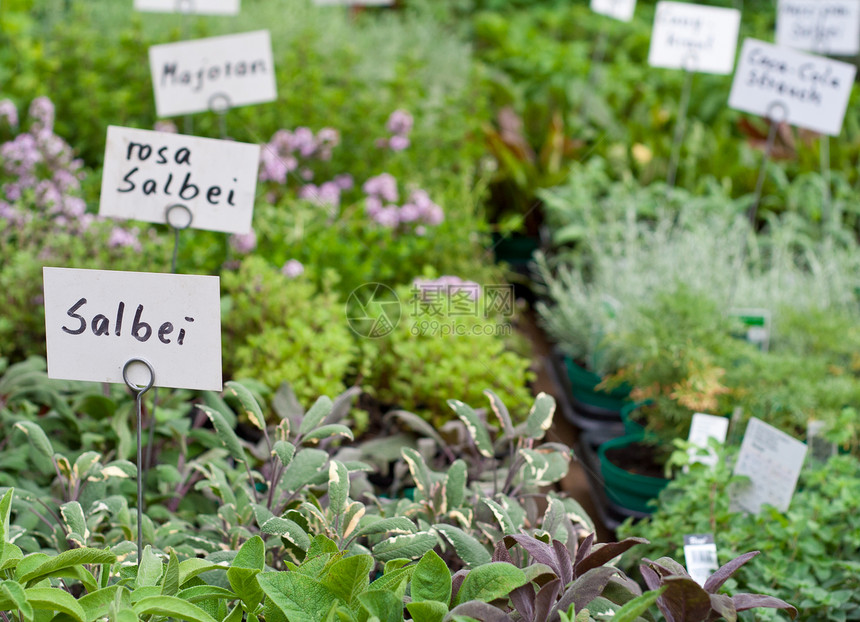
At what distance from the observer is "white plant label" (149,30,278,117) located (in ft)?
6.14

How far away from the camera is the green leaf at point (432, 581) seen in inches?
35.0

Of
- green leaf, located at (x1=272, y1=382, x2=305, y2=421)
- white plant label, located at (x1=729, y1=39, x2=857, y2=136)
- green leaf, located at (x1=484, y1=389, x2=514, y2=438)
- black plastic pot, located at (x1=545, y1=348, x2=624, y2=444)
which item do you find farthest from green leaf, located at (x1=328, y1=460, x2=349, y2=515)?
white plant label, located at (x1=729, y1=39, x2=857, y2=136)

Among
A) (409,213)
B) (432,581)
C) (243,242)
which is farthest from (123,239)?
(432,581)

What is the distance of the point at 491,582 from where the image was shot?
0.91m

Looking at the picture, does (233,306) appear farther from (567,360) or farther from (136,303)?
(567,360)

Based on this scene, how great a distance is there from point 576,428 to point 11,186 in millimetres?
1774

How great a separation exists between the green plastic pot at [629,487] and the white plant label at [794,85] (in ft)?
3.93

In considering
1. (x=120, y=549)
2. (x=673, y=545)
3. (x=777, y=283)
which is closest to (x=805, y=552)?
(x=673, y=545)

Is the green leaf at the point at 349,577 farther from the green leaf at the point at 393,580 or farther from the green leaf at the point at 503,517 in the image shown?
the green leaf at the point at 503,517

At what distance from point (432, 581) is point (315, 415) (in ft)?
1.50

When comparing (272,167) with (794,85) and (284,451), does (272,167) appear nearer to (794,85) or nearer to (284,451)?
(284,451)

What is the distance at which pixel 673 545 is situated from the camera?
1.44m

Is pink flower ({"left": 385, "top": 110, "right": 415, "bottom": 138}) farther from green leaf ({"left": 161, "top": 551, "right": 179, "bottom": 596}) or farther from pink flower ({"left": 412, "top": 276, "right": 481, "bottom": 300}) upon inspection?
green leaf ({"left": 161, "top": 551, "right": 179, "bottom": 596})

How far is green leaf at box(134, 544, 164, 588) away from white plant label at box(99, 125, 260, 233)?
65 centimetres
